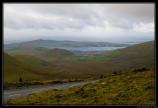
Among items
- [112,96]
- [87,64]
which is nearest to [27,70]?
[87,64]

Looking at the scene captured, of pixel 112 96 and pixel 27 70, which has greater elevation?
pixel 112 96

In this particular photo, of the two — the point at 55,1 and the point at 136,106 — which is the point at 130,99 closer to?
the point at 136,106

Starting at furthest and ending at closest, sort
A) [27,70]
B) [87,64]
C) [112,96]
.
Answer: [27,70] → [87,64] → [112,96]

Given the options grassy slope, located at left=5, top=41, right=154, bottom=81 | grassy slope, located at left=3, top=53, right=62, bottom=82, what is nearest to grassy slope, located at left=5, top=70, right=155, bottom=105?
grassy slope, located at left=5, top=41, right=154, bottom=81

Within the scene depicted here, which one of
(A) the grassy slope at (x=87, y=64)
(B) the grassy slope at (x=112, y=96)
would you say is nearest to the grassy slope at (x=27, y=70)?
(A) the grassy slope at (x=87, y=64)

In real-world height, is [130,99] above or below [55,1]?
below

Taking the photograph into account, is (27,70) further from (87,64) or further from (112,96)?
(112,96)

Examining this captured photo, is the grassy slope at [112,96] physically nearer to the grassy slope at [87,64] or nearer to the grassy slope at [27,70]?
the grassy slope at [87,64]

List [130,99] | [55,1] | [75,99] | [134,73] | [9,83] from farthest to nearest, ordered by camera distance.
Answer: [9,83]
[134,73]
[75,99]
[130,99]
[55,1]

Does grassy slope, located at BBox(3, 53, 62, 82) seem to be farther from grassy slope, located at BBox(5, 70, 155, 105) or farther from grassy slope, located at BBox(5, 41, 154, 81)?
grassy slope, located at BBox(5, 70, 155, 105)

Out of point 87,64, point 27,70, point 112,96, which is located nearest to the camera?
point 112,96

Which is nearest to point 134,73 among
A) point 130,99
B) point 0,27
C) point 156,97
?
point 130,99
